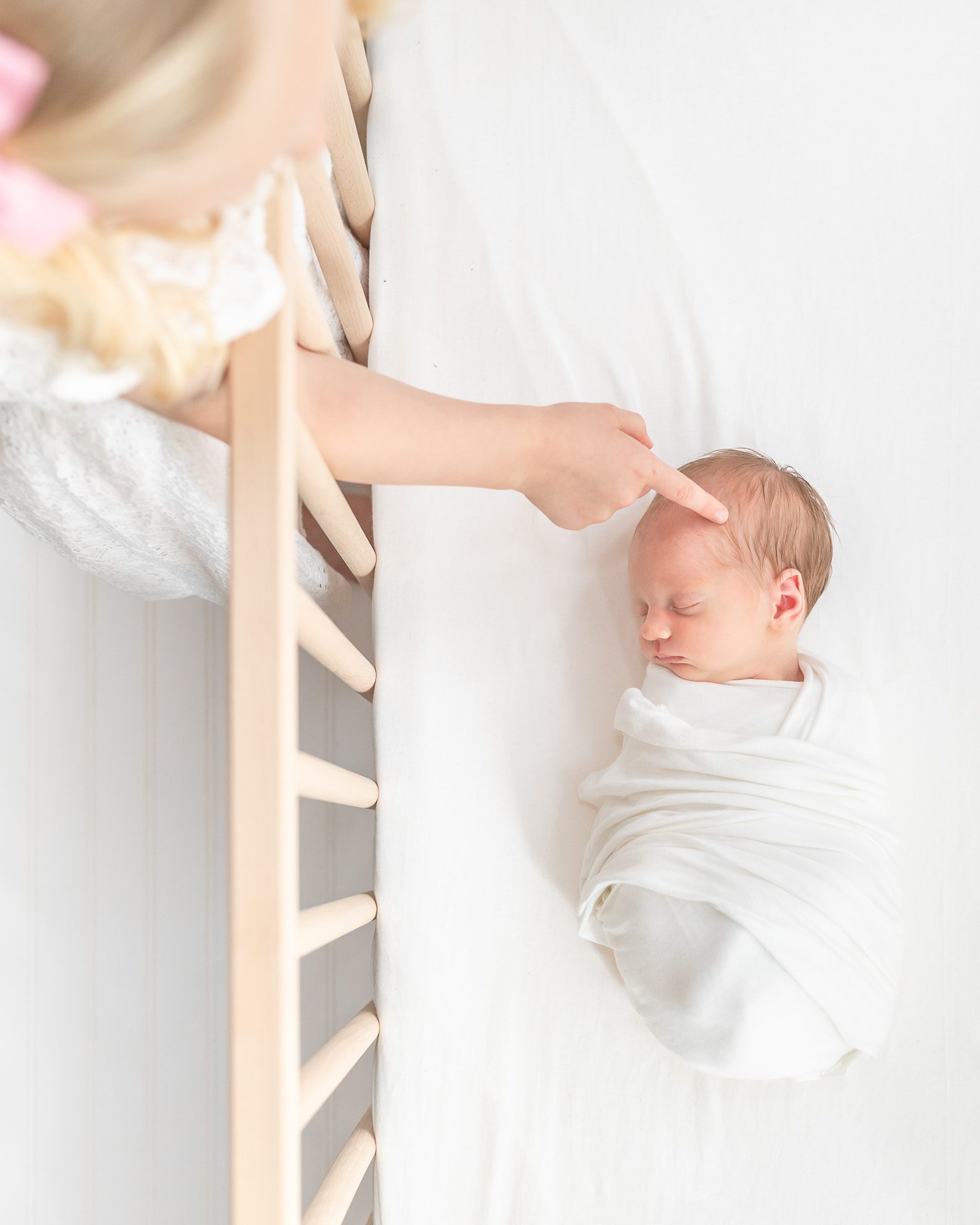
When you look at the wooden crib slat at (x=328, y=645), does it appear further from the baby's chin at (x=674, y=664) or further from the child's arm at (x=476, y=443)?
the baby's chin at (x=674, y=664)

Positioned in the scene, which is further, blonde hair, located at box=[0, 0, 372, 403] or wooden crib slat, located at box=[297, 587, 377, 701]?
wooden crib slat, located at box=[297, 587, 377, 701]

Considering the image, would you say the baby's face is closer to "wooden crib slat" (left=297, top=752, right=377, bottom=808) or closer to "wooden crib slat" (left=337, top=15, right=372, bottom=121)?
"wooden crib slat" (left=297, top=752, right=377, bottom=808)

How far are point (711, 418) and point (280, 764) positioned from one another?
2.07 ft

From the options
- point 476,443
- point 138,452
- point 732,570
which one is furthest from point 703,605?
point 138,452

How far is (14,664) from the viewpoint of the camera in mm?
1083

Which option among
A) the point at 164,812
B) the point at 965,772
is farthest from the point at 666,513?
the point at 164,812

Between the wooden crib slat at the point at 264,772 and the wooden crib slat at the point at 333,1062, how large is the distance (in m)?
0.05

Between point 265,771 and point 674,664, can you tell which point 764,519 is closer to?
point 674,664

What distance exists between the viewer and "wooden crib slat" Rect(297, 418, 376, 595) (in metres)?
0.58

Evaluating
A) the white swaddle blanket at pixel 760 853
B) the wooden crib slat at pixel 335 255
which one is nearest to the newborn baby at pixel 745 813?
the white swaddle blanket at pixel 760 853

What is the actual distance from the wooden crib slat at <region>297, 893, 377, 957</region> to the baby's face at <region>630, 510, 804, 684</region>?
0.34 metres

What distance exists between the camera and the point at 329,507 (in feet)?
2.28

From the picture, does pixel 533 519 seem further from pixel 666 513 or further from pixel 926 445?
pixel 926 445

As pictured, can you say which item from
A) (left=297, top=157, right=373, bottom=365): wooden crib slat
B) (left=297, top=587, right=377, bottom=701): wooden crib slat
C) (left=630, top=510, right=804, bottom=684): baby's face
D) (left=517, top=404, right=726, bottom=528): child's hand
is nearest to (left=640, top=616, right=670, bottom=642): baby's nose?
(left=630, top=510, right=804, bottom=684): baby's face
